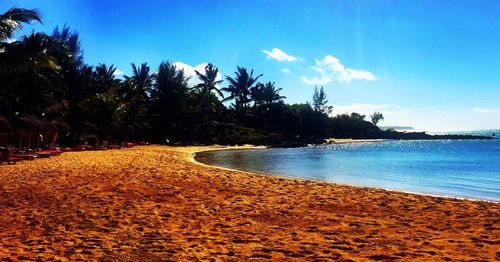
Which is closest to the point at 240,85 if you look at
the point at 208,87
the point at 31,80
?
the point at 208,87

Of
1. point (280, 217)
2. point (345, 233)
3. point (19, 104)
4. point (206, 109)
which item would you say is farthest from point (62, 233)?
point (206, 109)

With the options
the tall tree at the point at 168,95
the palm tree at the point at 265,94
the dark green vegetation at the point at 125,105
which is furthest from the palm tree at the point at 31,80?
the palm tree at the point at 265,94

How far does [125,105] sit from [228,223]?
112 feet

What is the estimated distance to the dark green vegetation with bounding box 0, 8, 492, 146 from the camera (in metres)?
22.9

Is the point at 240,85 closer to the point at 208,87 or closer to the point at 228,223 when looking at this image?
the point at 208,87

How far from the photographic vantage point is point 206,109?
57.4 m

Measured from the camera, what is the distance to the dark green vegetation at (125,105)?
22.9m

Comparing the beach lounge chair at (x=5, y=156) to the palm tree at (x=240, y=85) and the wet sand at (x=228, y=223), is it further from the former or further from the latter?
the palm tree at (x=240, y=85)

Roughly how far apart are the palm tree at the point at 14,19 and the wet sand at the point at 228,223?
6718mm

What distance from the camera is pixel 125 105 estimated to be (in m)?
38.8

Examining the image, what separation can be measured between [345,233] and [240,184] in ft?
20.8

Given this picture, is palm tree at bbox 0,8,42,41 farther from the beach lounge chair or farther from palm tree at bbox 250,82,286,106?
palm tree at bbox 250,82,286,106

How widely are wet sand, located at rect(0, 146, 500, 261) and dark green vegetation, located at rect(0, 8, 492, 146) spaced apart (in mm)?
10242

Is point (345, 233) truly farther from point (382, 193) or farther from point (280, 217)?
point (382, 193)
